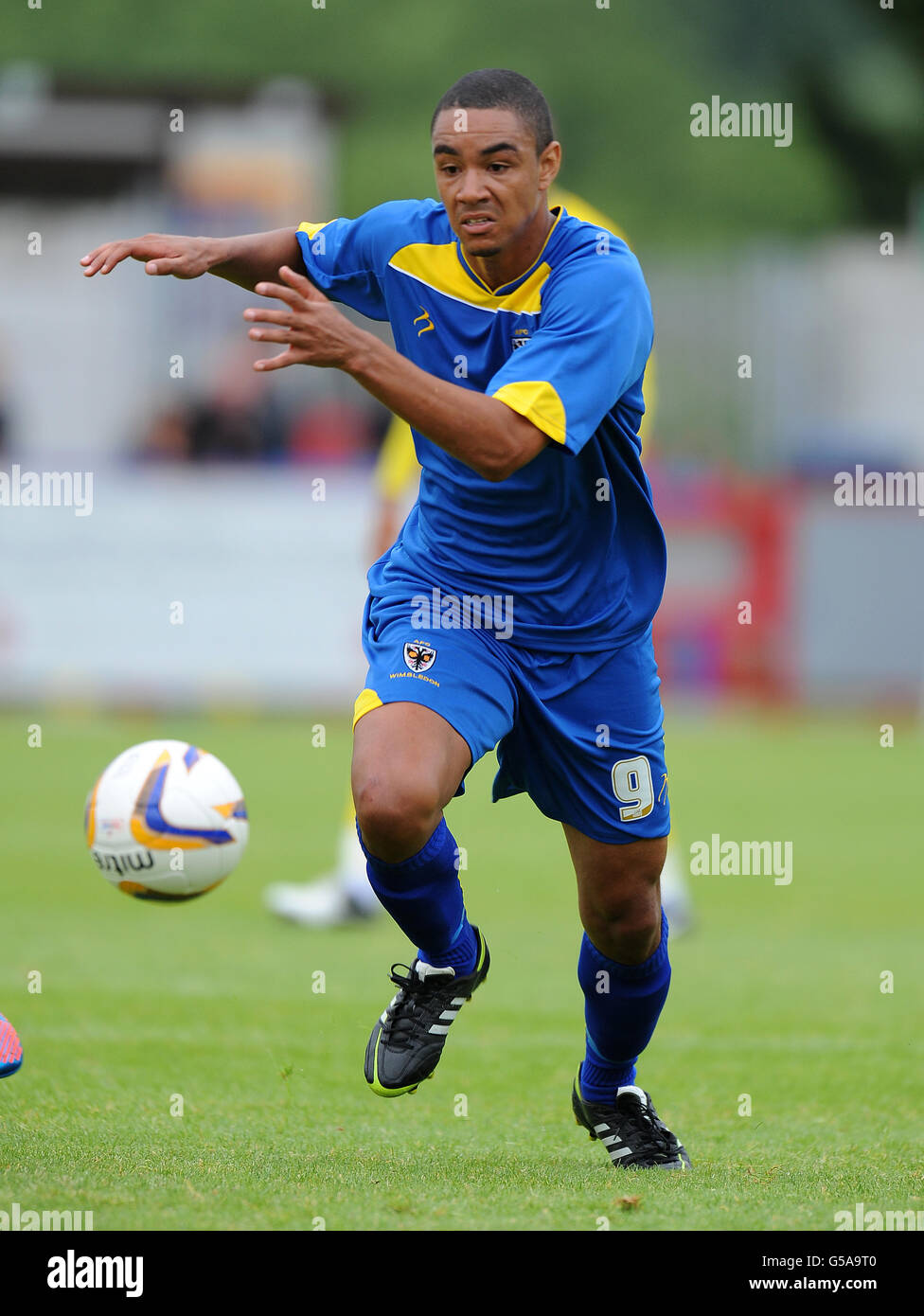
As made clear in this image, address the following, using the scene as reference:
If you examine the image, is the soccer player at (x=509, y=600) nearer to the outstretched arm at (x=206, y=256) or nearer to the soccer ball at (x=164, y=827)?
the outstretched arm at (x=206, y=256)

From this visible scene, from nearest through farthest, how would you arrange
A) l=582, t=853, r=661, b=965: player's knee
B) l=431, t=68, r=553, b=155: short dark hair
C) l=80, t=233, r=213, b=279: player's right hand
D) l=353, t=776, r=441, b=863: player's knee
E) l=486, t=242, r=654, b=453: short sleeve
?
l=486, t=242, r=654, b=453: short sleeve
l=353, t=776, r=441, b=863: player's knee
l=431, t=68, r=553, b=155: short dark hair
l=80, t=233, r=213, b=279: player's right hand
l=582, t=853, r=661, b=965: player's knee

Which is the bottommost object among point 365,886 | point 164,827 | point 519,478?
point 365,886

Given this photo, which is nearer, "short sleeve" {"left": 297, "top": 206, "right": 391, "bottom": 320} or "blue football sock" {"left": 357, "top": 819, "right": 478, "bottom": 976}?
"blue football sock" {"left": 357, "top": 819, "right": 478, "bottom": 976}

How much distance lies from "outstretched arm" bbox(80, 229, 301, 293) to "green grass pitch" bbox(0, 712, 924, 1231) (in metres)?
2.11

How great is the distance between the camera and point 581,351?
412 centimetres

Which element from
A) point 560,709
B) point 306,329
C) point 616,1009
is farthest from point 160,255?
point 616,1009

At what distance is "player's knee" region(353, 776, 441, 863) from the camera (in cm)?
417

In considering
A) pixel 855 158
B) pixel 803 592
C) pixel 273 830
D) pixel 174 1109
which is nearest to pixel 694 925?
pixel 273 830

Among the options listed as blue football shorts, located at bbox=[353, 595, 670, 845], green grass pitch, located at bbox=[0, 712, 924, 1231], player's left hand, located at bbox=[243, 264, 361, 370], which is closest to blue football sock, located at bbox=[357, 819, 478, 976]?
blue football shorts, located at bbox=[353, 595, 670, 845]

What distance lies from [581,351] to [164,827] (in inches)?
73.1

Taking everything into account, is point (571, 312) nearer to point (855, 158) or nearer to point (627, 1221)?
point (627, 1221)

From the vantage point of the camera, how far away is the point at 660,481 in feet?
53.1

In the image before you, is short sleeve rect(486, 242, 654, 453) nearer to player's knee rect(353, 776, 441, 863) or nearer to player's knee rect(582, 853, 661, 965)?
player's knee rect(353, 776, 441, 863)

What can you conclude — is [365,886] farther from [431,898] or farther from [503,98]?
[503,98]
